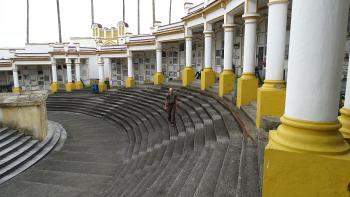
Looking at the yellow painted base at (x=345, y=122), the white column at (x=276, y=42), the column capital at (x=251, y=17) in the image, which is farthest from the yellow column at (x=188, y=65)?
the yellow painted base at (x=345, y=122)

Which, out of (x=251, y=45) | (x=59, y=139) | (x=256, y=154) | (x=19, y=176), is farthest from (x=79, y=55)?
(x=256, y=154)

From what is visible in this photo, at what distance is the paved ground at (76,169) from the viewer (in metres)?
6.48

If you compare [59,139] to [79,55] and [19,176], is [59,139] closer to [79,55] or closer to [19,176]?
[19,176]

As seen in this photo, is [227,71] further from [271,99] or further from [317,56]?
[317,56]

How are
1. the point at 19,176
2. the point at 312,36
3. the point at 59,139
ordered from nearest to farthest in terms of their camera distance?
1. the point at 312,36
2. the point at 19,176
3. the point at 59,139

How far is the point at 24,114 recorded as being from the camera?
948cm

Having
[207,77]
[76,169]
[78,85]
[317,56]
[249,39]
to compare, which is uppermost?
[249,39]

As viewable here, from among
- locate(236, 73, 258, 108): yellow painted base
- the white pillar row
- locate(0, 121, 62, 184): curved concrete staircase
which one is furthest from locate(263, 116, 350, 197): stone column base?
locate(0, 121, 62, 184): curved concrete staircase

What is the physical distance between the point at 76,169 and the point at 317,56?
7402 mm

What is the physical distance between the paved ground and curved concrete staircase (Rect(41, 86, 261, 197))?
0.41 m

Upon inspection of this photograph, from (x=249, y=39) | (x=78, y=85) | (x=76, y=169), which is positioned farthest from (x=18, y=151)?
(x=78, y=85)

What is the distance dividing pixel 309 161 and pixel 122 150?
7889 millimetres

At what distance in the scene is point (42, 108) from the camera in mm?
10109

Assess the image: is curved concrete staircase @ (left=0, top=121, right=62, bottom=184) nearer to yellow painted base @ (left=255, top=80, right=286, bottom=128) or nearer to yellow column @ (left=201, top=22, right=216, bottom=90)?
yellow column @ (left=201, top=22, right=216, bottom=90)
